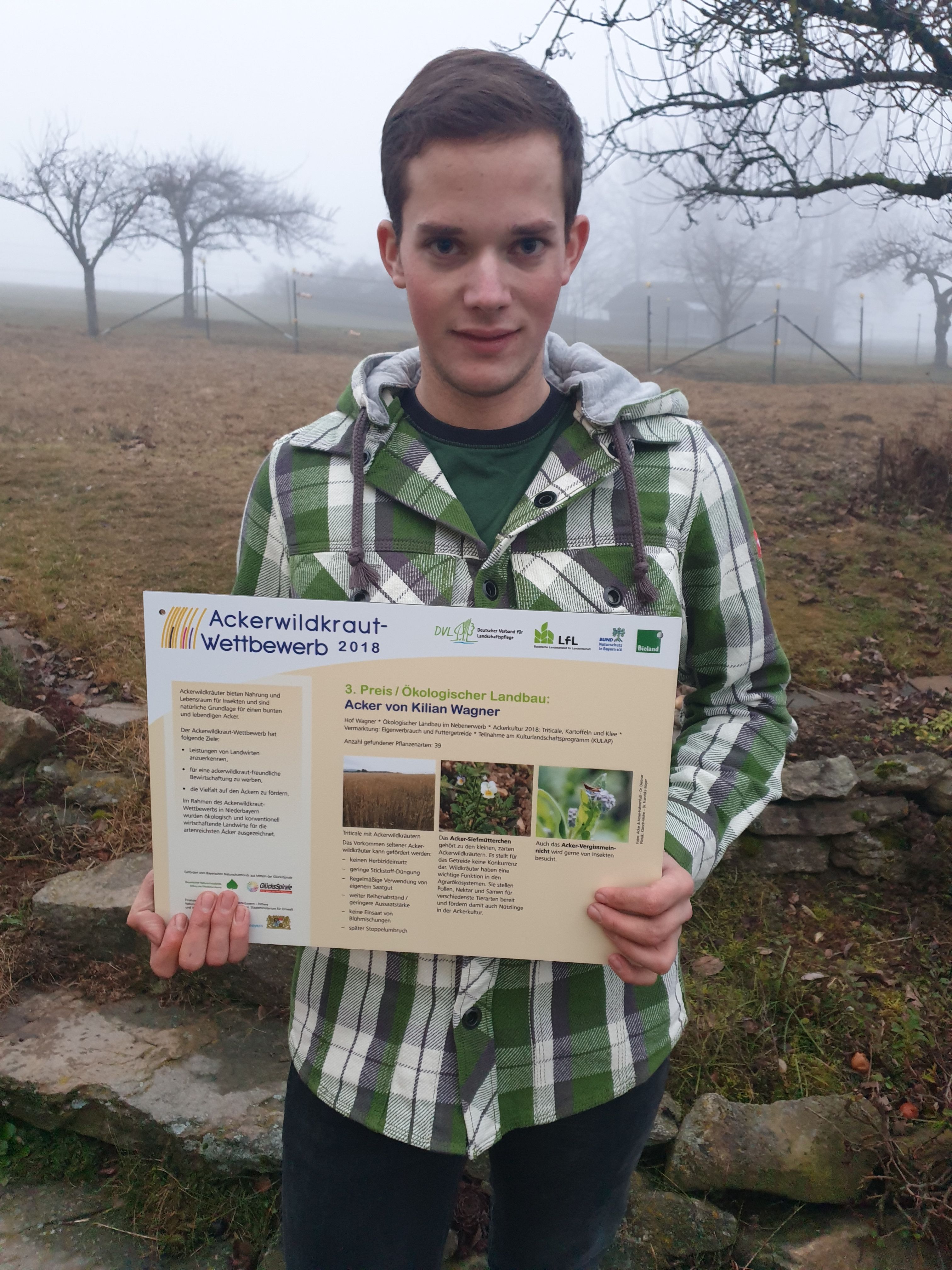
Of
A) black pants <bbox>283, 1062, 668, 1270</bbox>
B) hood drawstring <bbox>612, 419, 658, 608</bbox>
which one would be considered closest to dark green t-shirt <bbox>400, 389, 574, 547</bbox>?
hood drawstring <bbox>612, 419, 658, 608</bbox>

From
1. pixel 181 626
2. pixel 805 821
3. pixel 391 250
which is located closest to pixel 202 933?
pixel 181 626

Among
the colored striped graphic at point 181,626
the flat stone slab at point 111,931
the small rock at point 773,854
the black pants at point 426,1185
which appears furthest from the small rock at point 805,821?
the colored striped graphic at point 181,626

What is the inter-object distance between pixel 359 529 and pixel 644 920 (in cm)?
69

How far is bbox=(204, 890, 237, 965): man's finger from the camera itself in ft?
3.85

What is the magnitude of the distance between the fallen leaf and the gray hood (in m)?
2.17

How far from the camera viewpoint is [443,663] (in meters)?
1.10

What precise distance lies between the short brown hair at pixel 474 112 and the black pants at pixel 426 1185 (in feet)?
4.63

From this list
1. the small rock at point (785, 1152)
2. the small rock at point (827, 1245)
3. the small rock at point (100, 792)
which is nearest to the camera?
the small rock at point (827, 1245)

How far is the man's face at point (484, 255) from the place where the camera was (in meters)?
1.18

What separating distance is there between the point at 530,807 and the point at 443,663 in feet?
0.75

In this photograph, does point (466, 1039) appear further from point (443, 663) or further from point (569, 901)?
point (443, 663)

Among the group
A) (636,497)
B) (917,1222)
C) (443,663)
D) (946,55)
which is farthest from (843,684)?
(443,663)

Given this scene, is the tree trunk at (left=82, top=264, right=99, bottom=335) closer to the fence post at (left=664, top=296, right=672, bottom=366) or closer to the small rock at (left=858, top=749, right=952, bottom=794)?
the fence post at (left=664, top=296, right=672, bottom=366)

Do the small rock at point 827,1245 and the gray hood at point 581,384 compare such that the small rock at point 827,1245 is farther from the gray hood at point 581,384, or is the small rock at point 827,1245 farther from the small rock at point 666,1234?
the gray hood at point 581,384
